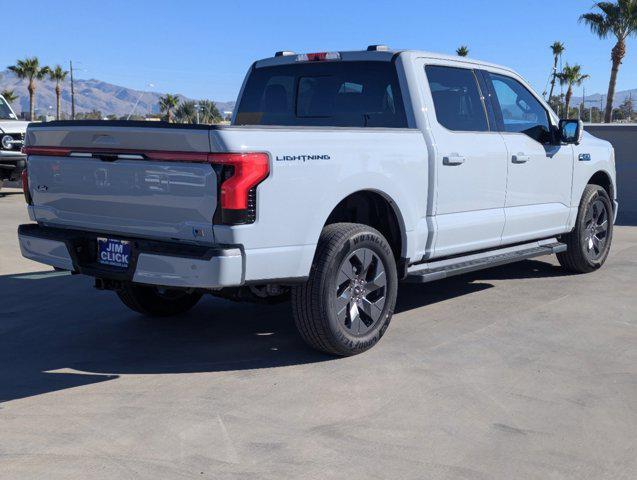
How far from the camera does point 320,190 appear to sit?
16.3 ft

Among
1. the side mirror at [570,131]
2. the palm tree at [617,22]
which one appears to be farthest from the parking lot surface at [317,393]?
the palm tree at [617,22]

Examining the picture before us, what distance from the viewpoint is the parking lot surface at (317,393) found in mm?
3736

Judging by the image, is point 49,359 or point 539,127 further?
point 539,127

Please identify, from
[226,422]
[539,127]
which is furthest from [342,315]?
[539,127]

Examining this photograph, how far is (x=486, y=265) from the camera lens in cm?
654

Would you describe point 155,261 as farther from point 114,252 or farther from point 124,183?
point 124,183

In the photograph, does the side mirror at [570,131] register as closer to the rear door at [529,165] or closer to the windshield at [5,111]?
the rear door at [529,165]

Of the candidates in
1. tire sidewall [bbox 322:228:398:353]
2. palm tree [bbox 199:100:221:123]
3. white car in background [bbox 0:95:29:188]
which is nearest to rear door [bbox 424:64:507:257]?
tire sidewall [bbox 322:228:398:353]

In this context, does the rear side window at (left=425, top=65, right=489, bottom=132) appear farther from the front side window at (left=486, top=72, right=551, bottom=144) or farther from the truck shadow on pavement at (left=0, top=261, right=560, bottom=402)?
the truck shadow on pavement at (left=0, top=261, right=560, bottom=402)

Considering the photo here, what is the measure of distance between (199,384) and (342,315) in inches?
40.1

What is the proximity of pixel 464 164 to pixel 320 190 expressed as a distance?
65.4 inches

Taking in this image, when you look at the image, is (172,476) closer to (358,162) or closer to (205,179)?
(205,179)

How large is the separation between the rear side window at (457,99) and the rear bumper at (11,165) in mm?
12331

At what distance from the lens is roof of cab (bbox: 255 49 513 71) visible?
20.2 feet
